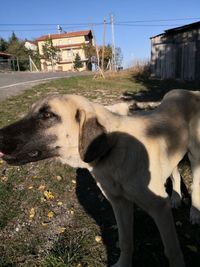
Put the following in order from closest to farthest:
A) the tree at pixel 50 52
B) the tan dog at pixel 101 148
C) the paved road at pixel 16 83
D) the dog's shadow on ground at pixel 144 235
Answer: the tan dog at pixel 101 148, the dog's shadow on ground at pixel 144 235, the paved road at pixel 16 83, the tree at pixel 50 52

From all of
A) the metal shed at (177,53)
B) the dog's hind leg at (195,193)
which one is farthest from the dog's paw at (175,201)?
the metal shed at (177,53)

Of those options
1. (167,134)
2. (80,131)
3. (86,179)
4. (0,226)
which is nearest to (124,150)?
(80,131)

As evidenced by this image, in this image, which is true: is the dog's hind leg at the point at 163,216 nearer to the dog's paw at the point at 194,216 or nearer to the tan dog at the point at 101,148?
the tan dog at the point at 101,148

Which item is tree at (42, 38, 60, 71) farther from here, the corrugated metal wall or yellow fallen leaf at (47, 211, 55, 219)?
yellow fallen leaf at (47, 211, 55, 219)

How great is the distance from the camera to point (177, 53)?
24.2 meters

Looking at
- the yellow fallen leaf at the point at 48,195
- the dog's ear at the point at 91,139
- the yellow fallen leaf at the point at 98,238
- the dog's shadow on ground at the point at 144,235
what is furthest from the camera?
the yellow fallen leaf at the point at 48,195

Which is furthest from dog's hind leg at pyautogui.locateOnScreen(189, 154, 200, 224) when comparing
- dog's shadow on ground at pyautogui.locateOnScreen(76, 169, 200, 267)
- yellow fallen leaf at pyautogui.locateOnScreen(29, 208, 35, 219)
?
yellow fallen leaf at pyautogui.locateOnScreen(29, 208, 35, 219)

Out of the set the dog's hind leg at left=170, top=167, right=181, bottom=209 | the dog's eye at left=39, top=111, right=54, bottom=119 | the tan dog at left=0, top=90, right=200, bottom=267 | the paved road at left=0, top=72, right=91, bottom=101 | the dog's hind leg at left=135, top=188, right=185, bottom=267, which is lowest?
the paved road at left=0, top=72, right=91, bottom=101

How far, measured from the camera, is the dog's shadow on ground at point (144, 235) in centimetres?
388

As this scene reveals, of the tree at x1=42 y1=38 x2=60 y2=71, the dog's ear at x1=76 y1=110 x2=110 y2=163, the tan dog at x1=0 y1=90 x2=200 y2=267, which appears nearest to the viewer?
the dog's ear at x1=76 y1=110 x2=110 y2=163

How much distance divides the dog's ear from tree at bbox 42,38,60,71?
75225 millimetres

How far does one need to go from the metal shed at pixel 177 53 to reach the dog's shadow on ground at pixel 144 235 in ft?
58.5

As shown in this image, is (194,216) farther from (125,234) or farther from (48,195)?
(48,195)

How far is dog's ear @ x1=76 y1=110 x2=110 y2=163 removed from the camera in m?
3.08
